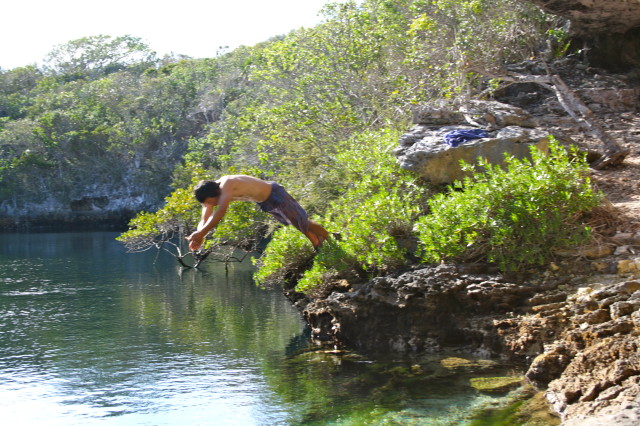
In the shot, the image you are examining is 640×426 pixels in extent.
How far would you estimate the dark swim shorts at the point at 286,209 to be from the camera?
9523mm

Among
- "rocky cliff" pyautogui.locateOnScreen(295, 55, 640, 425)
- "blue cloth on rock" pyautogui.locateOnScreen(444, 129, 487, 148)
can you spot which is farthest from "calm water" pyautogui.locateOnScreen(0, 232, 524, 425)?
"blue cloth on rock" pyautogui.locateOnScreen(444, 129, 487, 148)

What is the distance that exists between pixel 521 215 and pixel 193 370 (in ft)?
14.3

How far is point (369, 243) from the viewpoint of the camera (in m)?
9.08

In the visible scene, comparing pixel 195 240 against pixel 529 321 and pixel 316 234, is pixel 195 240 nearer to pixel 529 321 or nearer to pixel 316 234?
pixel 316 234

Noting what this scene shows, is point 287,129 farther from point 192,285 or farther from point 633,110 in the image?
point 633,110

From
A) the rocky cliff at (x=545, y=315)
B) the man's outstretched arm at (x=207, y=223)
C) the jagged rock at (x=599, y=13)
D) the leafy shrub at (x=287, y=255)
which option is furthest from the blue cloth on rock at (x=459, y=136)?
the jagged rock at (x=599, y=13)

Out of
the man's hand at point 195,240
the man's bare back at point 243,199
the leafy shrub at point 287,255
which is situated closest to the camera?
the man's hand at point 195,240

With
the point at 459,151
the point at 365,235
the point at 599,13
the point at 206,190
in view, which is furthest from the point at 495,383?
the point at 599,13

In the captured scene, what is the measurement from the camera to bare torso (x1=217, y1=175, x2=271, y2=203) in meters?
8.91

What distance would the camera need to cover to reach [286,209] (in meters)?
9.54

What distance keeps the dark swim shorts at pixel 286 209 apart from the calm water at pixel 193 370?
67.9 inches

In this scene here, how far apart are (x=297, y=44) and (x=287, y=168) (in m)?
4.34

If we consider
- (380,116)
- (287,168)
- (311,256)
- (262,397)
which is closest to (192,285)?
(287,168)

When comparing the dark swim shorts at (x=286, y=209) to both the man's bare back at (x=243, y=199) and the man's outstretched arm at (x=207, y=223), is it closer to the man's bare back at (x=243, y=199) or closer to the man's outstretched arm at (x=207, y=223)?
the man's bare back at (x=243, y=199)
